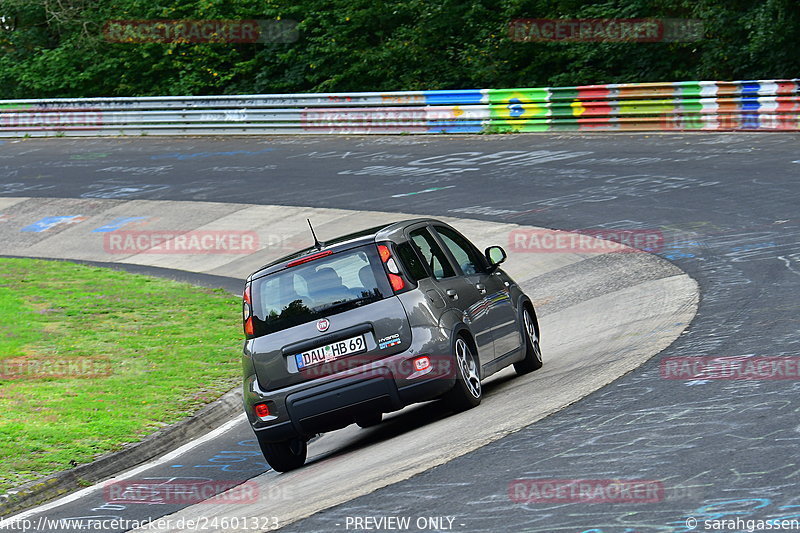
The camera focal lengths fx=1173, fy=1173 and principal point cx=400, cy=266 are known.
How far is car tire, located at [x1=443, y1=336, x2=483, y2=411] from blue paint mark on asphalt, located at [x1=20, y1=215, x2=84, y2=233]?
1723cm

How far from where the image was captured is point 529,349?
10.8 metres

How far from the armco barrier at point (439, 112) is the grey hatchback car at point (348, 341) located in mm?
16925

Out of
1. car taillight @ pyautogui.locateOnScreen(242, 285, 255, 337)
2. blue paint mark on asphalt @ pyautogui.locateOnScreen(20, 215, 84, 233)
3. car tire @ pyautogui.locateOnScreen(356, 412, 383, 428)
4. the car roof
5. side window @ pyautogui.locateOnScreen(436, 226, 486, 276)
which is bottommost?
blue paint mark on asphalt @ pyautogui.locateOnScreen(20, 215, 84, 233)

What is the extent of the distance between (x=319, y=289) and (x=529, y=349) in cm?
269

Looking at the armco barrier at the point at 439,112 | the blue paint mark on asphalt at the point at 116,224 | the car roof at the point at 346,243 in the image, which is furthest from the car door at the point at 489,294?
the armco barrier at the point at 439,112

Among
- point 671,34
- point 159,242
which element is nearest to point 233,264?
point 159,242

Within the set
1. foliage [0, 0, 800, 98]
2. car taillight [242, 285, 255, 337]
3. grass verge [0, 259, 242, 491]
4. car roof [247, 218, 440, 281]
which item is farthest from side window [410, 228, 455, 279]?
foliage [0, 0, 800, 98]

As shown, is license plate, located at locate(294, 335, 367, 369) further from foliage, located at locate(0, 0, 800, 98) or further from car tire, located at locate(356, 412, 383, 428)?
foliage, located at locate(0, 0, 800, 98)

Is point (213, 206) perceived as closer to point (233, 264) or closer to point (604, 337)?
point (233, 264)

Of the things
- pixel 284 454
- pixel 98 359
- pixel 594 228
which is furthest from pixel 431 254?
pixel 594 228

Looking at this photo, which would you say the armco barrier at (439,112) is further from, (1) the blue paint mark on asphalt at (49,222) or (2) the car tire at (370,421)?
(2) the car tire at (370,421)

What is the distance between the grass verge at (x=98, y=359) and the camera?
33.9ft

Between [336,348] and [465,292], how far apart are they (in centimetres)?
154

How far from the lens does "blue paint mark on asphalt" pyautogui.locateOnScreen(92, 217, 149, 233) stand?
2396 cm
